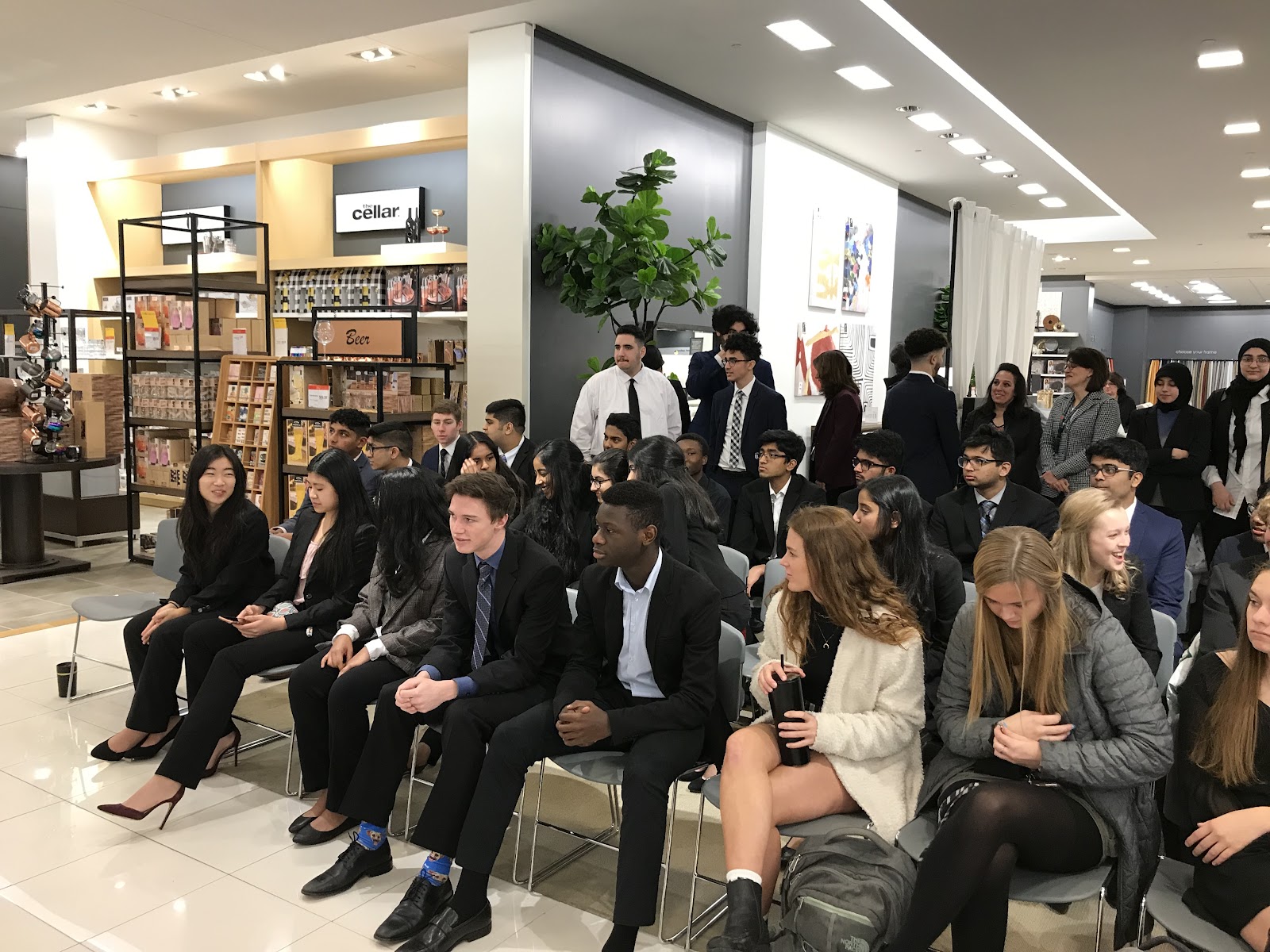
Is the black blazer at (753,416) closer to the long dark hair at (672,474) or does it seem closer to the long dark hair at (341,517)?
the long dark hair at (672,474)

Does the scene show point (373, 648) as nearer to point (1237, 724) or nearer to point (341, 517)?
point (341, 517)

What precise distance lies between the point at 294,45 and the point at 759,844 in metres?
6.07

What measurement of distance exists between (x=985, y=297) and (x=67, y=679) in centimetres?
1033

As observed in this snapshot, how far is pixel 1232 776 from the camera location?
2.33 m

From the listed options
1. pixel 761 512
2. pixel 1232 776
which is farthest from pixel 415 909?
pixel 761 512

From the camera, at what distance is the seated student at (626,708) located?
279 cm

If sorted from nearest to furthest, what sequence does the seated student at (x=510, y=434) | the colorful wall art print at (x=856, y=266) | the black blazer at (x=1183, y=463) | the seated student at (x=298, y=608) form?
1. the seated student at (x=298, y=608)
2. the seated student at (x=510, y=434)
3. the black blazer at (x=1183, y=463)
4. the colorful wall art print at (x=856, y=266)

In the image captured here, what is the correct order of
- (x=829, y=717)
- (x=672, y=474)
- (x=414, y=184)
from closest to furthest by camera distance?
(x=829, y=717)
(x=672, y=474)
(x=414, y=184)

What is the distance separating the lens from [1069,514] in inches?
125

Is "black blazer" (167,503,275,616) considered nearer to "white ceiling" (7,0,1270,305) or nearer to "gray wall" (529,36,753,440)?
"gray wall" (529,36,753,440)

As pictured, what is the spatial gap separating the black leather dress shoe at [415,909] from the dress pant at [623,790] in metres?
0.14

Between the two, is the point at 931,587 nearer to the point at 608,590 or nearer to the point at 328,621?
the point at 608,590

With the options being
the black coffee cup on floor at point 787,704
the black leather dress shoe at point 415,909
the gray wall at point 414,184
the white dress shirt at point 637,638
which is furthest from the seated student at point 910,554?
the gray wall at point 414,184

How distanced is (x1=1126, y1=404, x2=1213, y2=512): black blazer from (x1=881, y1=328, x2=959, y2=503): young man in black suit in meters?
1.05
